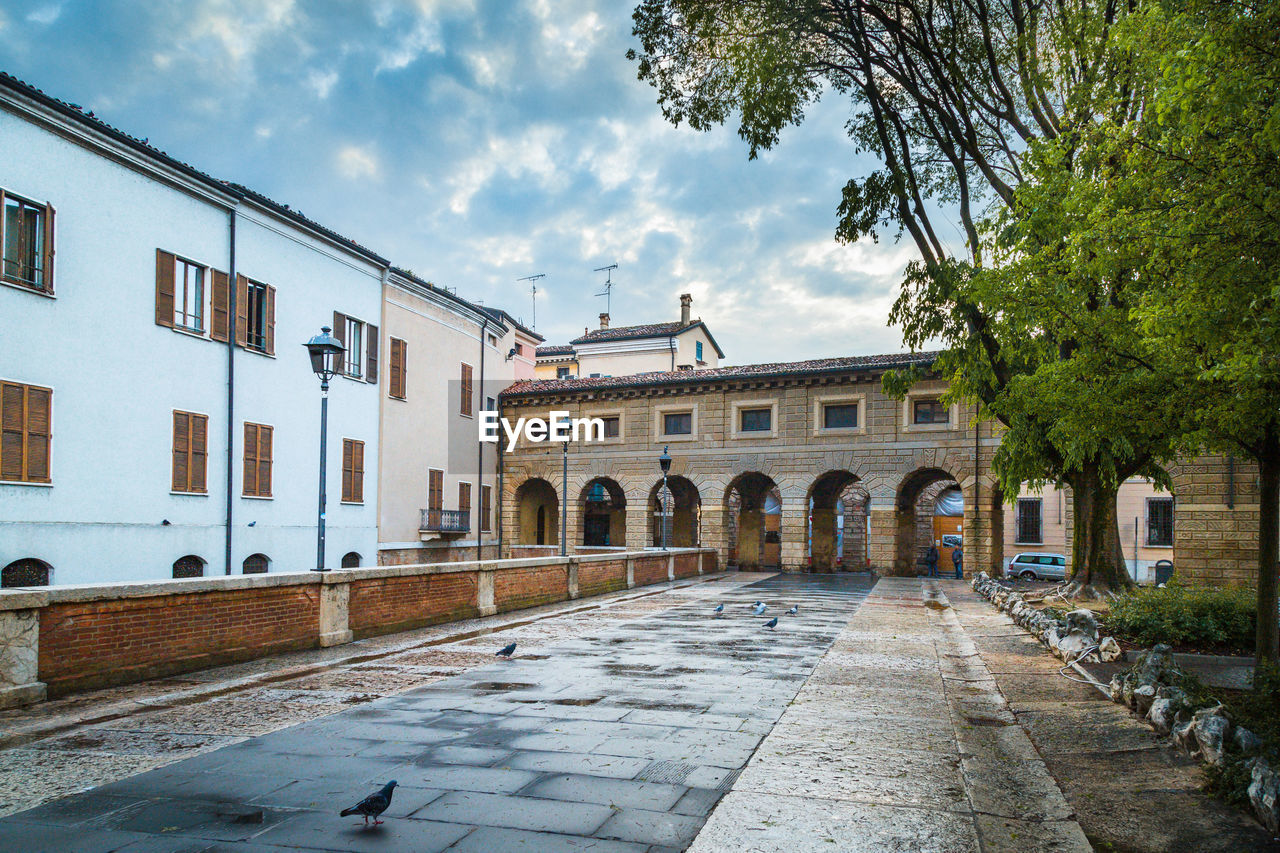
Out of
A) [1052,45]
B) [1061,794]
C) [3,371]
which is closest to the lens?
[1061,794]

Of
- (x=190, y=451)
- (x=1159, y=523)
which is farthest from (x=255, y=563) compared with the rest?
(x=1159, y=523)

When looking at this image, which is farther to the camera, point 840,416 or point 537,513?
point 537,513

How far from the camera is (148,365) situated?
788 inches

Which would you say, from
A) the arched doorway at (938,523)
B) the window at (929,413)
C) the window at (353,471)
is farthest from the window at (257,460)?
the arched doorway at (938,523)

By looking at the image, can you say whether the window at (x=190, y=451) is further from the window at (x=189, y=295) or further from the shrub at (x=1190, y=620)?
the shrub at (x=1190, y=620)


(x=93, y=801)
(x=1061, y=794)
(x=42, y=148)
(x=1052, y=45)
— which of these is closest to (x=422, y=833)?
(x=93, y=801)

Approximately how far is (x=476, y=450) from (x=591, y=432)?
542cm

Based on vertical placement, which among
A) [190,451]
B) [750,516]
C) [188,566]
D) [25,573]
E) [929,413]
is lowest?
[750,516]

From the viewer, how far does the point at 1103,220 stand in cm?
750

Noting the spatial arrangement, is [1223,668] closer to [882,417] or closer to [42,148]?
[42,148]

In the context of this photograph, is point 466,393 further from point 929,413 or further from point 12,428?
point 12,428

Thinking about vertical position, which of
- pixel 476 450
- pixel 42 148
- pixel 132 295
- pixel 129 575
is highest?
pixel 42 148

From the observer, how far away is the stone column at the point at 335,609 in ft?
37.6

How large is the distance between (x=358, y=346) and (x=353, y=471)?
165 inches
